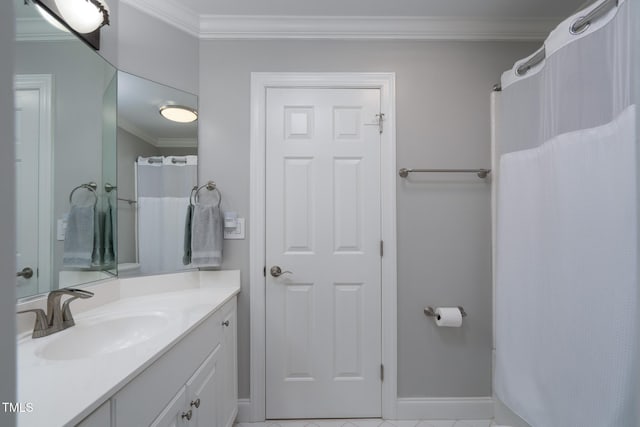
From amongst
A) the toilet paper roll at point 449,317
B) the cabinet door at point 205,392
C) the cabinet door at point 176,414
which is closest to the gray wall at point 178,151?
the cabinet door at point 205,392

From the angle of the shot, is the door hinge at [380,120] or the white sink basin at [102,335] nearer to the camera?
the white sink basin at [102,335]

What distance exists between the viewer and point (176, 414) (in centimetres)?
92

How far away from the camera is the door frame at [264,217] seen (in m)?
1.63

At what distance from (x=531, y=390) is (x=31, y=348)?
6.50ft

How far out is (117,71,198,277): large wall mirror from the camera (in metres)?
1.41

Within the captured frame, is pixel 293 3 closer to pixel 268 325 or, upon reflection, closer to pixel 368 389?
pixel 268 325

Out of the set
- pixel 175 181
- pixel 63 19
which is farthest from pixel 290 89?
pixel 63 19

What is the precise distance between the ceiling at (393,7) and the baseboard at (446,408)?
7.70 feet

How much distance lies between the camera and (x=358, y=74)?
1.66m

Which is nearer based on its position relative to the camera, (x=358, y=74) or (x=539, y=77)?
(x=539, y=77)

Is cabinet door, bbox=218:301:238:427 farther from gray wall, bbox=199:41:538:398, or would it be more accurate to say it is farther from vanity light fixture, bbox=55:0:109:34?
vanity light fixture, bbox=55:0:109:34

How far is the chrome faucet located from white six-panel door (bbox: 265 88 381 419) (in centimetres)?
89

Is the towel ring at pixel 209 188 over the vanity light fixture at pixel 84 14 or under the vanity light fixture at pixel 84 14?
under

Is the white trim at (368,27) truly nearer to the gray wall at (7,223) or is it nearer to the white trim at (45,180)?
the white trim at (45,180)
